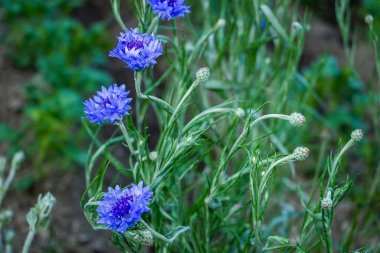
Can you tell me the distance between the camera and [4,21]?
8.35 ft

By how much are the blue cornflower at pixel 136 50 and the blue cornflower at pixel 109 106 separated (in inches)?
2.0

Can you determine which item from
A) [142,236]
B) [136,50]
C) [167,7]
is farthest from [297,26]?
[142,236]

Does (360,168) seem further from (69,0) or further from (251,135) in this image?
(69,0)

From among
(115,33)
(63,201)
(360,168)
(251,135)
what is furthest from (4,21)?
(360,168)

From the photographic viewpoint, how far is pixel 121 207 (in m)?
0.86

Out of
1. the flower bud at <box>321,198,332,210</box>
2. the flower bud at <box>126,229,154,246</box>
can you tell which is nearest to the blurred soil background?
the flower bud at <box>126,229,154,246</box>

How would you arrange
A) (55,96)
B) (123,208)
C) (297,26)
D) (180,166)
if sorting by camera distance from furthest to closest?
(55,96), (297,26), (180,166), (123,208)

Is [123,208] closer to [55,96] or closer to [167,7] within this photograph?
[167,7]

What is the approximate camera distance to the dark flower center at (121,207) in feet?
2.82

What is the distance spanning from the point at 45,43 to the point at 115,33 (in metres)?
0.39

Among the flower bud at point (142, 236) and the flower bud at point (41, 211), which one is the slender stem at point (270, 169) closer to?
the flower bud at point (142, 236)

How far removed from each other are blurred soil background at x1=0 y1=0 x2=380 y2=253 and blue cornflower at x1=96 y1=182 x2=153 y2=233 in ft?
2.36

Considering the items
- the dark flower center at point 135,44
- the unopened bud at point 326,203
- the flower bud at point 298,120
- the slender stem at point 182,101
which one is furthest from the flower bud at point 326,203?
the dark flower center at point 135,44

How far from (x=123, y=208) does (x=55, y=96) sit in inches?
45.4
